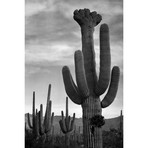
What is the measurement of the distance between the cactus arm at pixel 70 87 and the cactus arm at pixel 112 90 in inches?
13.8

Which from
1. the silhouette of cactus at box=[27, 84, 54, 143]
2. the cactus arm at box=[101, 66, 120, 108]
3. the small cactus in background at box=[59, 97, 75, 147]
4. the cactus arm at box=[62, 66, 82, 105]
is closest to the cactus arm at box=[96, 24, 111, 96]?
the cactus arm at box=[101, 66, 120, 108]

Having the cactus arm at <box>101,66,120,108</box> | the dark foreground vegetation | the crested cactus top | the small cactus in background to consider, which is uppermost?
the crested cactus top

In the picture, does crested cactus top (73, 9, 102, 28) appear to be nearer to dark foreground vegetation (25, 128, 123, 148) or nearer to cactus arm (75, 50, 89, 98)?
cactus arm (75, 50, 89, 98)

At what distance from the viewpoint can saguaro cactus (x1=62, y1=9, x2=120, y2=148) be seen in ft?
16.4

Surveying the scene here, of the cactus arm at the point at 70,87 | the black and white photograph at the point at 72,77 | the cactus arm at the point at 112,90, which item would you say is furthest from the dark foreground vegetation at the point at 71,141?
the cactus arm at the point at 70,87

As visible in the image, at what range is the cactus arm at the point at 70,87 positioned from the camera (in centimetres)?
507

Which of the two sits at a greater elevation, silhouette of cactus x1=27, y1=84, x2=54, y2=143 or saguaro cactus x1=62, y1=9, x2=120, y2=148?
saguaro cactus x1=62, y1=9, x2=120, y2=148

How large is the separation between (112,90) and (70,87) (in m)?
0.59

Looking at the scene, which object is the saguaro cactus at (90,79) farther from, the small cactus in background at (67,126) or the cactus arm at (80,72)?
the small cactus in background at (67,126)
